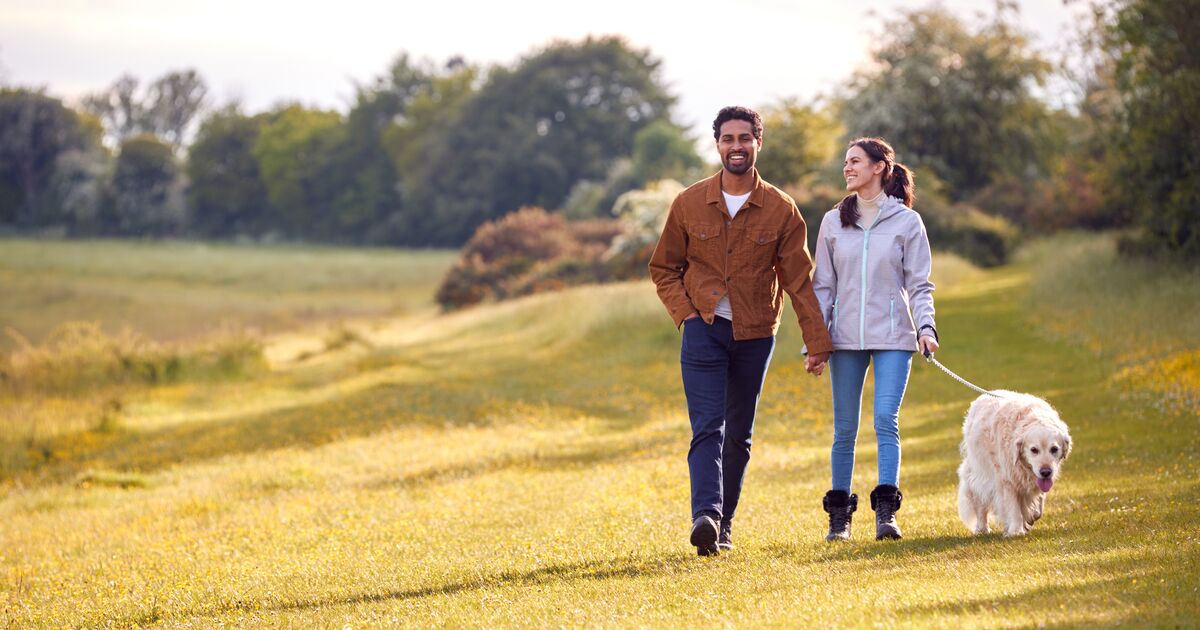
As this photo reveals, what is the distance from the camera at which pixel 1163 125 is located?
24.8 metres

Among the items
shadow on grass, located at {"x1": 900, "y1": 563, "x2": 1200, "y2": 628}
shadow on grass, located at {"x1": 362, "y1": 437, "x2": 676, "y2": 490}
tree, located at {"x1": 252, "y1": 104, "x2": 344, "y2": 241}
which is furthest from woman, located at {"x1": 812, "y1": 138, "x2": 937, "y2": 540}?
tree, located at {"x1": 252, "y1": 104, "x2": 344, "y2": 241}

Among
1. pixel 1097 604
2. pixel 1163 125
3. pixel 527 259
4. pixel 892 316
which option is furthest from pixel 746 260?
pixel 527 259

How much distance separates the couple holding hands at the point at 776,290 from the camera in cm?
751

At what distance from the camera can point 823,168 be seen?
4578 centimetres

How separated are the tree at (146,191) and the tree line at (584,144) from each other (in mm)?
150

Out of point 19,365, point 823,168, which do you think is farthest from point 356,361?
point 823,168

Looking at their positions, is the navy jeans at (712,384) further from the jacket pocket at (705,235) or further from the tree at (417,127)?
the tree at (417,127)

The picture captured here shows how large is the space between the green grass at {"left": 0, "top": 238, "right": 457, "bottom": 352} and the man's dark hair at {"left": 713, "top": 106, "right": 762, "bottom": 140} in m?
31.6

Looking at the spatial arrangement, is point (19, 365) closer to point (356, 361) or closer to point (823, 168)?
point (356, 361)

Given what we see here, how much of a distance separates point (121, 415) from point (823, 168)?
28.3 m

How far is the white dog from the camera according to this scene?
289 inches

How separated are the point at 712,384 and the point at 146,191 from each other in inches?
3574

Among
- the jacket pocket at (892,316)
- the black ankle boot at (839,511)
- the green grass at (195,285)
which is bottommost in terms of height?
the green grass at (195,285)

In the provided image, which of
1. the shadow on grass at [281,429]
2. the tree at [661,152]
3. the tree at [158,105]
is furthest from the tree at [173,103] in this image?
the shadow on grass at [281,429]
